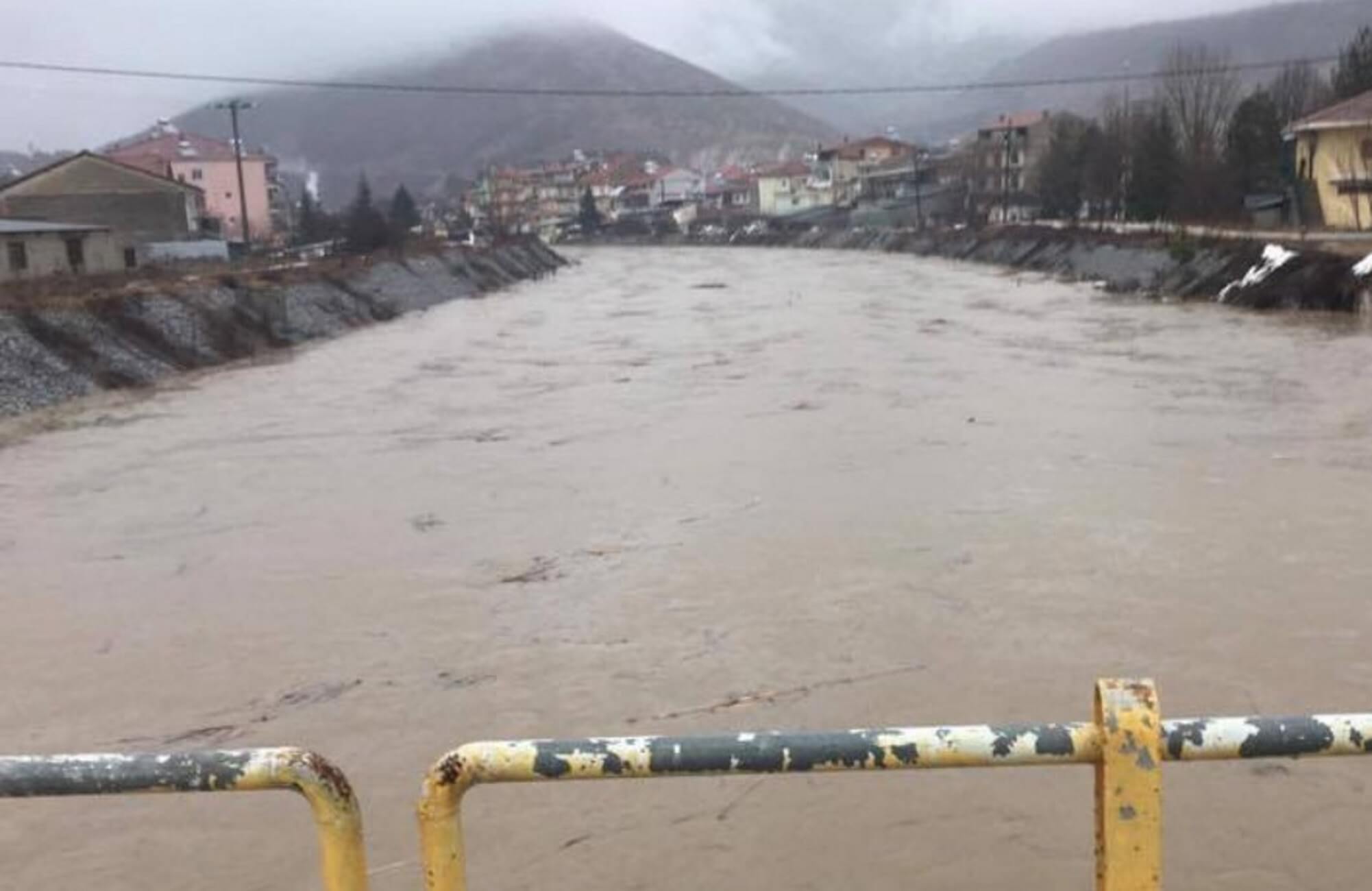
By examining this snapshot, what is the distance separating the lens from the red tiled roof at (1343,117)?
4297 cm

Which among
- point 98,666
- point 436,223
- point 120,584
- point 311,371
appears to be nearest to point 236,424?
point 311,371

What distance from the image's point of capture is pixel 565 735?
682cm

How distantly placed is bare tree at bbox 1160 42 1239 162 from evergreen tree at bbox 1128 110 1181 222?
177 cm

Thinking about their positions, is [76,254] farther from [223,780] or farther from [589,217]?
[589,217]

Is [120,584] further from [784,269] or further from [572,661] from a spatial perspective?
[784,269]

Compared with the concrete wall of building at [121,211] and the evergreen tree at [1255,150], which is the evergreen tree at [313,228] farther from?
the evergreen tree at [1255,150]

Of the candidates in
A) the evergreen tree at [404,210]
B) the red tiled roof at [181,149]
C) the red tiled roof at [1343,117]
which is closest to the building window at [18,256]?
the red tiled roof at [1343,117]

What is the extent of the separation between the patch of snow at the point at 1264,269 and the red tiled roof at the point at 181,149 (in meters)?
79.2

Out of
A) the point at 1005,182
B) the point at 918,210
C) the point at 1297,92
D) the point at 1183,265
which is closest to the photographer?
the point at 1183,265

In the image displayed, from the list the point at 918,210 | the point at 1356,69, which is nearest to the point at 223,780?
the point at 1356,69

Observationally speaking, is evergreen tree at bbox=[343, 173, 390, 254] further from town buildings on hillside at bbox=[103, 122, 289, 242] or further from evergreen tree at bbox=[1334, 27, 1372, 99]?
evergreen tree at bbox=[1334, 27, 1372, 99]

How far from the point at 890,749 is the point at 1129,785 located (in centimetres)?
43

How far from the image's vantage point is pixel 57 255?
40125 millimetres

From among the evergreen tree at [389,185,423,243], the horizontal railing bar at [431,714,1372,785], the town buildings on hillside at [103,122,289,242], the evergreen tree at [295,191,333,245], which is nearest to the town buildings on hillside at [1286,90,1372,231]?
the horizontal railing bar at [431,714,1372,785]
